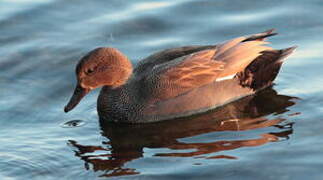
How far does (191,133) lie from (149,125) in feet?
2.08

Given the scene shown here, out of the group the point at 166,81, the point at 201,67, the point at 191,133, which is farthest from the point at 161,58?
the point at 191,133

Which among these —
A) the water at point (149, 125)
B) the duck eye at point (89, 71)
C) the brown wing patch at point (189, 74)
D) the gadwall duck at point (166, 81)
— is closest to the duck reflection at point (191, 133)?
the water at point (149, 125)

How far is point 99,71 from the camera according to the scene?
905 cm

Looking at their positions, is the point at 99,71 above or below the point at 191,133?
above

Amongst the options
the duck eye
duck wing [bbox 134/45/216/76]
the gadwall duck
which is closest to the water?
the gadwall duck

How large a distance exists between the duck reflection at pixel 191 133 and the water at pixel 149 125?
0.04 feet

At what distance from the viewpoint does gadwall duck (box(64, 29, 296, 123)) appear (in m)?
9.02

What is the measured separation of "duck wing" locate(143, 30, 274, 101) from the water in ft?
1.27

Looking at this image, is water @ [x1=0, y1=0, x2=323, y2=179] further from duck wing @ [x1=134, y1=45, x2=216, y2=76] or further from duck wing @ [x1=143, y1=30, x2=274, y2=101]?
duck wing @ [x1=134, y1=45, x2=216, y2=76]

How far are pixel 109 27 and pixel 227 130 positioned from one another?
11.7 ft

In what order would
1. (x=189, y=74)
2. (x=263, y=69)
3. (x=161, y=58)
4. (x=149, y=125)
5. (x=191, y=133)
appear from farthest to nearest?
1. (x=263, y=69)
2. (x=161, y=58)
3. (x=189, y=74)
4. (x=149, y=125)
5. (x=191, y=133)

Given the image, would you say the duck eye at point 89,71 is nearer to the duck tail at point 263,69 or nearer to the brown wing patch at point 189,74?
the brown wing patch at point 189,74

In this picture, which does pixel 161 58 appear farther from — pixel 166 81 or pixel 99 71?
pixel 99 71

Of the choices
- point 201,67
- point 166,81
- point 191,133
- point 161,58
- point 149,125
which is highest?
point 161,58
